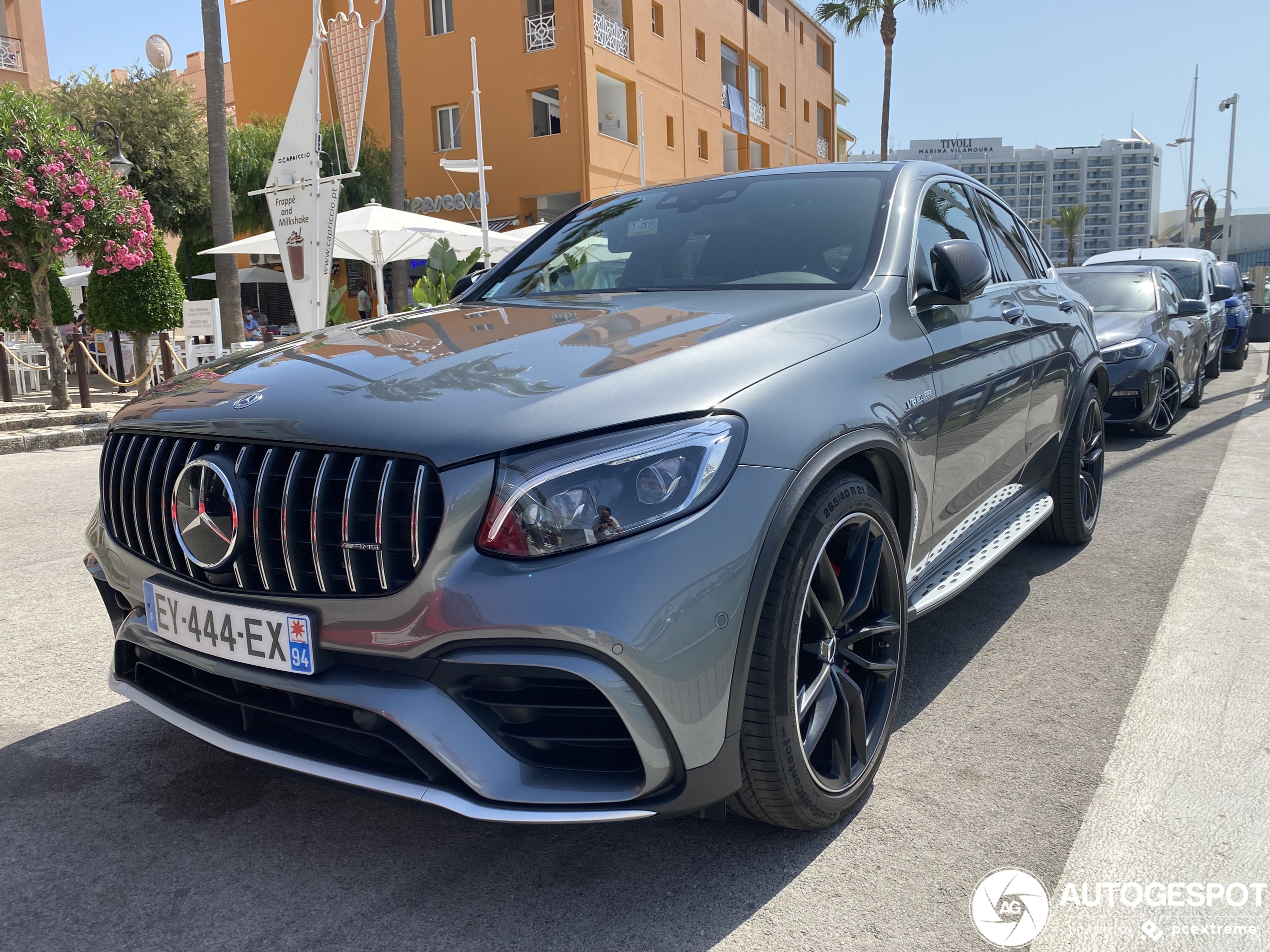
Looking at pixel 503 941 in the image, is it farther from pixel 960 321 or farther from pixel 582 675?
pixel 960 321

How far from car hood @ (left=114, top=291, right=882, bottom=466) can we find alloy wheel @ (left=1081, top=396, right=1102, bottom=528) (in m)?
2.41

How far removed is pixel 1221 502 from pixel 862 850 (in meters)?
4.68

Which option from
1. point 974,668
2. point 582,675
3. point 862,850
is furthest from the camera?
point 974,668

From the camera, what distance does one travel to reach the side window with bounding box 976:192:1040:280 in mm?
3984

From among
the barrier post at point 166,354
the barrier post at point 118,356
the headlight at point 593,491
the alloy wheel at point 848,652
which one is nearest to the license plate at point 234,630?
the headlight at point 593,491

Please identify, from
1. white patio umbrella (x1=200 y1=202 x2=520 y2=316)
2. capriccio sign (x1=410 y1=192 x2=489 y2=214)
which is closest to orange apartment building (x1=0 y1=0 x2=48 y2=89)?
capriccio sign (x1=410 y1=192 x2=489 y2=214)

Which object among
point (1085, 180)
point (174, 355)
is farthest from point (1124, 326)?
point (1085, 180)

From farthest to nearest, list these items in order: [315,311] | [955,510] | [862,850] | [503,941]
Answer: [315,311]
[955,510]
[862,850]
[503,941]

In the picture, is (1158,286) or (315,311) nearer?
(1158,286)

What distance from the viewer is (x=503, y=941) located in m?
1.88

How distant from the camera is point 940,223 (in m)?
3.35

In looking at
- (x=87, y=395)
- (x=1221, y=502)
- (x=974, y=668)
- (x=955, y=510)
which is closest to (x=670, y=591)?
(x=955, y=510)

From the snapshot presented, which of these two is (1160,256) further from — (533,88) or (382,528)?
(533,88)

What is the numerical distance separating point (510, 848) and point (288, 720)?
60 cm
